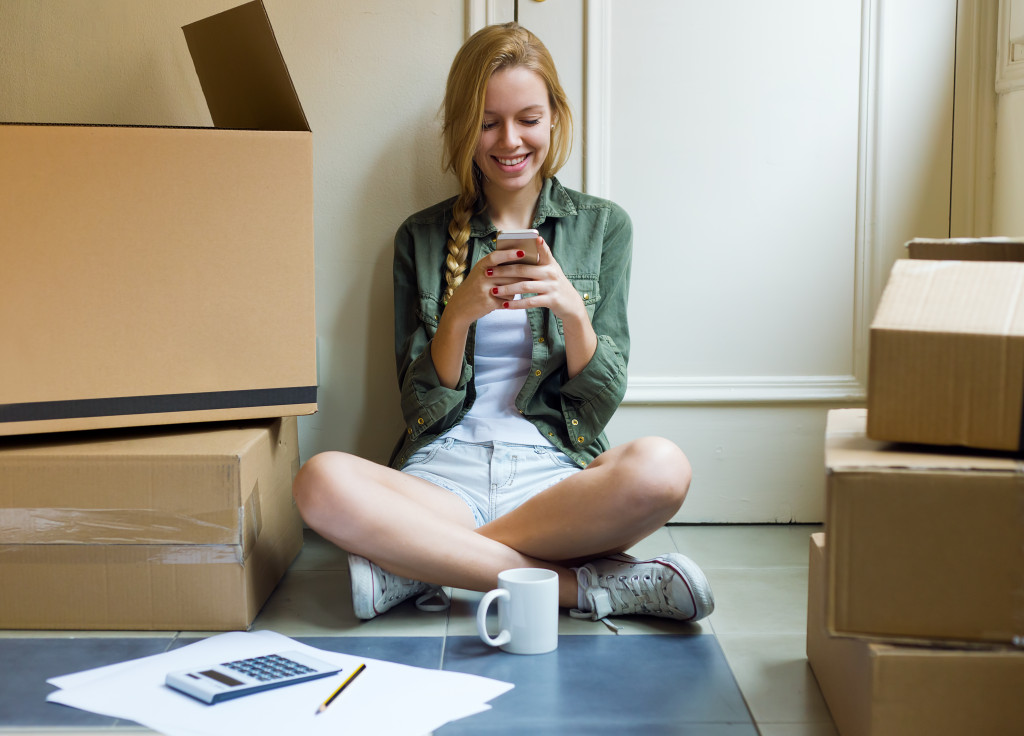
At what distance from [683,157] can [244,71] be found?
2.54ft

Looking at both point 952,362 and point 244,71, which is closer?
point 952,362

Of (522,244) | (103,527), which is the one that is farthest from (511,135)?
(103,527)

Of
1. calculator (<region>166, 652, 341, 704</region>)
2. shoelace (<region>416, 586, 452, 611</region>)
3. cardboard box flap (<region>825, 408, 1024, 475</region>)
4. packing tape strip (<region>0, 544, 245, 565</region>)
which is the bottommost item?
shoelace (<region>416, 586, 452, 611</region>)

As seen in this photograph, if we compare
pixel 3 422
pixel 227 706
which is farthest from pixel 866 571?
pixel 3 422

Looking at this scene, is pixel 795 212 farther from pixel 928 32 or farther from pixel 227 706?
pixel 227 706

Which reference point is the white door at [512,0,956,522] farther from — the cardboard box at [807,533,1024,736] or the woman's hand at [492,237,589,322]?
the cardboard box at [807,533,1024,736]

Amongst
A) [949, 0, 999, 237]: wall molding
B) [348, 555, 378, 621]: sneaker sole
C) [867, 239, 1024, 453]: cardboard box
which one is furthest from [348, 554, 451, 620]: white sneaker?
[949, 0, 999, 237]: wall molding

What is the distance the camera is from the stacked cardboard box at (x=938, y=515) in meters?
0.75

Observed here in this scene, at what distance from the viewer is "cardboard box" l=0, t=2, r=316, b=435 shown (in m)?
1.21

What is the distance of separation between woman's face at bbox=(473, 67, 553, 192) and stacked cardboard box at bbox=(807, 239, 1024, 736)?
2.56ft

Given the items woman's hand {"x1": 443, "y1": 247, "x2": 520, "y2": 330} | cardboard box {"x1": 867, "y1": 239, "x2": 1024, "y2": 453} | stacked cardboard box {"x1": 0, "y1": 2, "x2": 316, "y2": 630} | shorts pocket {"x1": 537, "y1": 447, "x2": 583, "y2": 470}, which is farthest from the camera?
shorts pocket {"x1": 537, "y1": 447, "x2": 583, "y2": 470}

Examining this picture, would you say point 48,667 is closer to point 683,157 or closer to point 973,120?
point 683,157

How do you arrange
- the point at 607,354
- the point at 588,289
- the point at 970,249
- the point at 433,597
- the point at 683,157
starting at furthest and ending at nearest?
1. the point at 683,157
2. the point at 588,289
3. the point at 607,354
4. the point at 433,597
5. the point at 970,249

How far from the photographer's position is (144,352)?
126 centimetres
